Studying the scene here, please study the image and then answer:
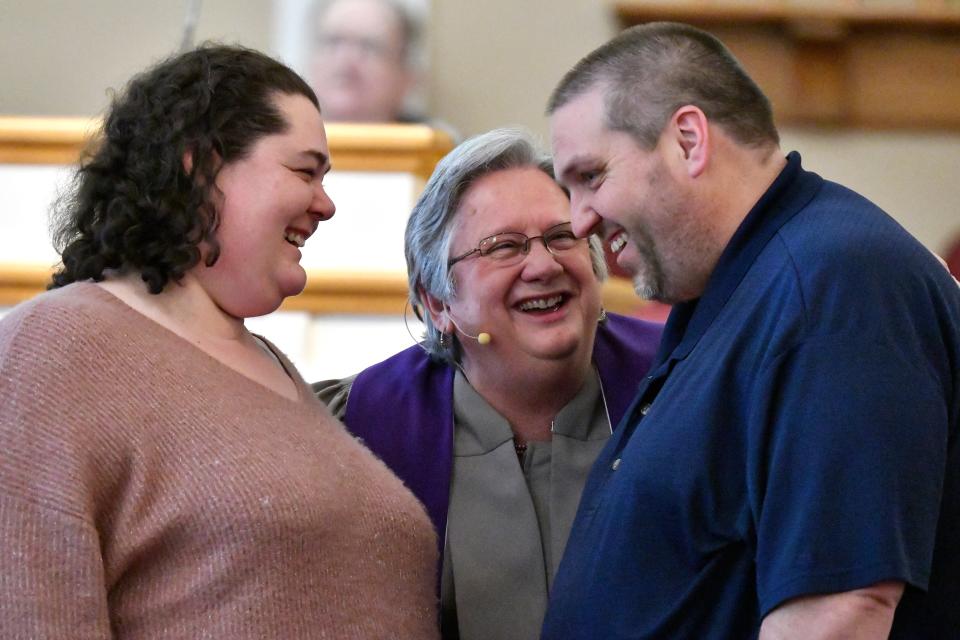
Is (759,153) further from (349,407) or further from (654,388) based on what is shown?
(349,407)

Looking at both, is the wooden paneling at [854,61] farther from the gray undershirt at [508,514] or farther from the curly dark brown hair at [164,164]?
the curly dark brown hair at [164,164]

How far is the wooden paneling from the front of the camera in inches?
176

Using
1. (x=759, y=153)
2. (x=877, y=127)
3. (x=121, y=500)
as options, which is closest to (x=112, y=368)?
(x=121, y=500)

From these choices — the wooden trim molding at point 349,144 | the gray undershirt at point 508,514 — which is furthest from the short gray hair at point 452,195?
the wooden trim molding at point 349,144

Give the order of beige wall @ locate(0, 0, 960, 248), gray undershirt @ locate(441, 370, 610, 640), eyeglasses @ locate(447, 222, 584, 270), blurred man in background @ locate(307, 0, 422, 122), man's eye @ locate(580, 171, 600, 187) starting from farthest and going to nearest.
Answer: beige wall @ locate(0, 0, 960, 248) → blurred man in background @ locate(307, 0, 422, 122) → eyeglasses @ locate(447, 222, 584, 270) → gray undershirt @ locate(441, 370, 610, 640) → man's eye @ locate(580, 171, 600, 187)

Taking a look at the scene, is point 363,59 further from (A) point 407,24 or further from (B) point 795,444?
(B) point 795,444

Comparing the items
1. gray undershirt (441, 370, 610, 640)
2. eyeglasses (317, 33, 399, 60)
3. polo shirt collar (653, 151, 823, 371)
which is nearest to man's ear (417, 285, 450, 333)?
gray undershirt (441, 370, 610, 640)

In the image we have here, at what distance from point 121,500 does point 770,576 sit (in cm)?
68

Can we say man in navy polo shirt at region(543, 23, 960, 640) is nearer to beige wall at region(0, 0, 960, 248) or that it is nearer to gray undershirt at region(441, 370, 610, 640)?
gray undershirt at region(441, 370, 610, 640)

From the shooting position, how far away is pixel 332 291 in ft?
10.1

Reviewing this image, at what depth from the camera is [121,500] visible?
4.86 feet

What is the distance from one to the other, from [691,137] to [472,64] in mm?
2791

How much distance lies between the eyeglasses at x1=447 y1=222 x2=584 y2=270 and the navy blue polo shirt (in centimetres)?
53

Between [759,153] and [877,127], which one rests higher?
[759,153]
